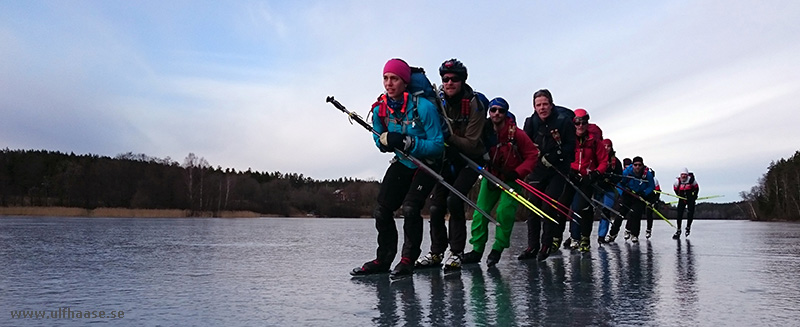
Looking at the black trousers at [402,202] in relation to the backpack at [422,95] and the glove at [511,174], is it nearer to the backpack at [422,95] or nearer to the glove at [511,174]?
the backpack at [422,95]

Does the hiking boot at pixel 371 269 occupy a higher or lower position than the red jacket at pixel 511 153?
lower

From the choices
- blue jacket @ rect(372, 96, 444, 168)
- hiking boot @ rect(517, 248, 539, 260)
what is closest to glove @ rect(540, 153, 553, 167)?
hiking boot @ rect(517, 248, 539, 260)

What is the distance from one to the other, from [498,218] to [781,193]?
4395 inches

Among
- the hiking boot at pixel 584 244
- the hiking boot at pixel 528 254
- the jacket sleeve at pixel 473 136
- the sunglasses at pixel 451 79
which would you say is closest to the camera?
the jacket sleeve at pixel 473 136

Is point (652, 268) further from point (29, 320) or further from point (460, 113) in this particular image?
point (29, 320)

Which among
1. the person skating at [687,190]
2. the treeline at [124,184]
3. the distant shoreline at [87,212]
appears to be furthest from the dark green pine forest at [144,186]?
the person skating at [687,190]

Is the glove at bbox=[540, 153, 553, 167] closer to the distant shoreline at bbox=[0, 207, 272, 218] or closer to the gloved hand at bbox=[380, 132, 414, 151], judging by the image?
the gloved hand at bbox=[380, 132, 414, 151]

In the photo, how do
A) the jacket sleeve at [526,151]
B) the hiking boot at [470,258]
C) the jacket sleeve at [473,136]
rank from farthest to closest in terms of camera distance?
the jacket sleeve at [526,151] < the hiking boot at [470,258] < the jacket sleeve at [473,136]

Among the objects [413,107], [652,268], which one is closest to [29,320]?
[413,107]

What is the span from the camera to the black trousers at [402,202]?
7082 mm

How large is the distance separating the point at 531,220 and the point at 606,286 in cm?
369

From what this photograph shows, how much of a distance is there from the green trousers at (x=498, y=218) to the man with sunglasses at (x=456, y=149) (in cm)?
29

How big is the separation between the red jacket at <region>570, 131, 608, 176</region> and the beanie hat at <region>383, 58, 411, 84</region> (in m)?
5.60

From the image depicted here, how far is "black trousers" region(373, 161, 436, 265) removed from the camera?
7082 mm
